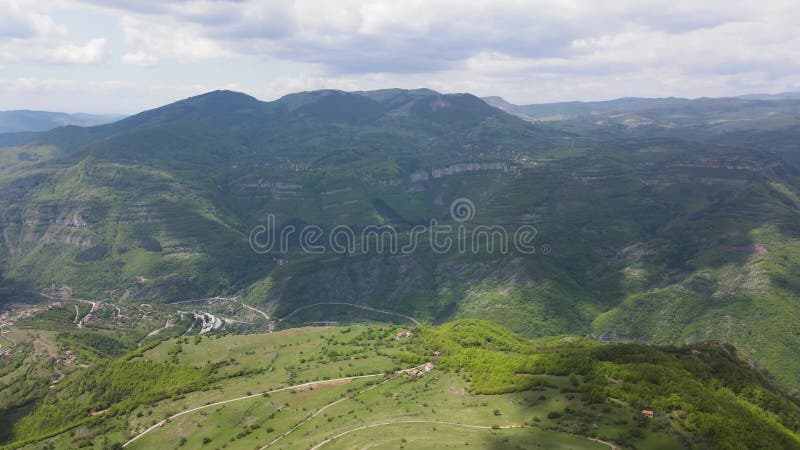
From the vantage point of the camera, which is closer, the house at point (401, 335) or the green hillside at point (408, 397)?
the green hillside at point (408, 397)

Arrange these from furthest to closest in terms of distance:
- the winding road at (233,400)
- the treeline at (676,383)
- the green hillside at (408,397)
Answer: the winding road at (233,400) → the green hillside at (408,397) → the treeline at (676,383)

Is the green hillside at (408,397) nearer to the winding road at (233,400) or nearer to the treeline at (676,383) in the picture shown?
the treeline at (676,383)

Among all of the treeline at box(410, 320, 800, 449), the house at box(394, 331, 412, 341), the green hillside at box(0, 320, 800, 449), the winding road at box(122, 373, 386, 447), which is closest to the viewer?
Answer: the treeline at box(410, 320, 800, 449)

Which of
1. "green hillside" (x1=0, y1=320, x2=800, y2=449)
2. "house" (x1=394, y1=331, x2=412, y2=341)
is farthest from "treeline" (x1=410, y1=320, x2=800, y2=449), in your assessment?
"house" (x1=394, y1=331, x2=412, y2=341)

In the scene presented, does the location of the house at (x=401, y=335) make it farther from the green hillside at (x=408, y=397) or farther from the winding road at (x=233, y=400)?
the winding road at (x=233, y=400)

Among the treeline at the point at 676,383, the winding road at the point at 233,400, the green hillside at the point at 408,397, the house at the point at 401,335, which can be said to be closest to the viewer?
the treeline at the point at 676,383

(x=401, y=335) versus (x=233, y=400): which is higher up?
(x=233, y=400)

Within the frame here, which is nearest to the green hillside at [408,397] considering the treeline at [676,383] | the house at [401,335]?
the treeline at [676,383]

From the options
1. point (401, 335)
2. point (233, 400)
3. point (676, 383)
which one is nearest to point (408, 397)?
point (233, 400)

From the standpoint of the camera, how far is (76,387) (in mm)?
143000

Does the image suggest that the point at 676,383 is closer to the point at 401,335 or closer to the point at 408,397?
the point at 408,397

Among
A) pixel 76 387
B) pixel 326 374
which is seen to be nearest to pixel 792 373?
pixel 326 374

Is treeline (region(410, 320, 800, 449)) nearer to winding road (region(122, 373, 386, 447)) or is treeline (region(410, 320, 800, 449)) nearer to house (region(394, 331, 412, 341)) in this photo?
winding road (region(122, 373, 386, 447))

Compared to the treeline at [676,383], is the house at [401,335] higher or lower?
lower
